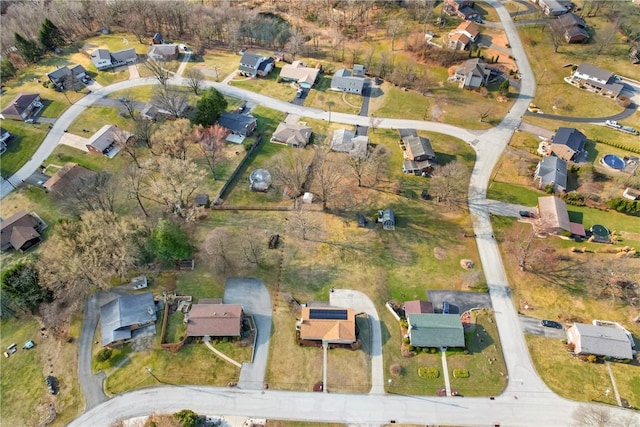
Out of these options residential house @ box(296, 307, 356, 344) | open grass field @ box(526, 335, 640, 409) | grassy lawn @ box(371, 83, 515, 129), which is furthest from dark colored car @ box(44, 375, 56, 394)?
grassy lawn @ box(371, 83, 515, 129)

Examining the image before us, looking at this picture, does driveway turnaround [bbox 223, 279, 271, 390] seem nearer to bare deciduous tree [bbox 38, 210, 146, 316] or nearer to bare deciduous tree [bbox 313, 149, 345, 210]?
bare deciduous tree [bbox 38, 210, 146, 316]

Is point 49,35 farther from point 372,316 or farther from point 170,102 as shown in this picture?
point 372,316

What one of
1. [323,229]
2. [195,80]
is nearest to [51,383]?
[323,229]

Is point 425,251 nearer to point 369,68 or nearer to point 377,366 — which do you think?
point 377,366

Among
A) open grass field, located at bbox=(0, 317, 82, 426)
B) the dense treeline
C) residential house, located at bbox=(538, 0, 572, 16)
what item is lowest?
open grass field, located at bbox=(0, 317, 82, 426)

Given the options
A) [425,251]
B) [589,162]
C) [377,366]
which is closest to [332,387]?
[377,366]

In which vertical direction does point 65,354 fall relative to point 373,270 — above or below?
below

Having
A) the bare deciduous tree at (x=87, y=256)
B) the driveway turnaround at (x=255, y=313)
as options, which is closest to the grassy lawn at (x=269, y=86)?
the bare deciduous tree at (x=87, y=256)
